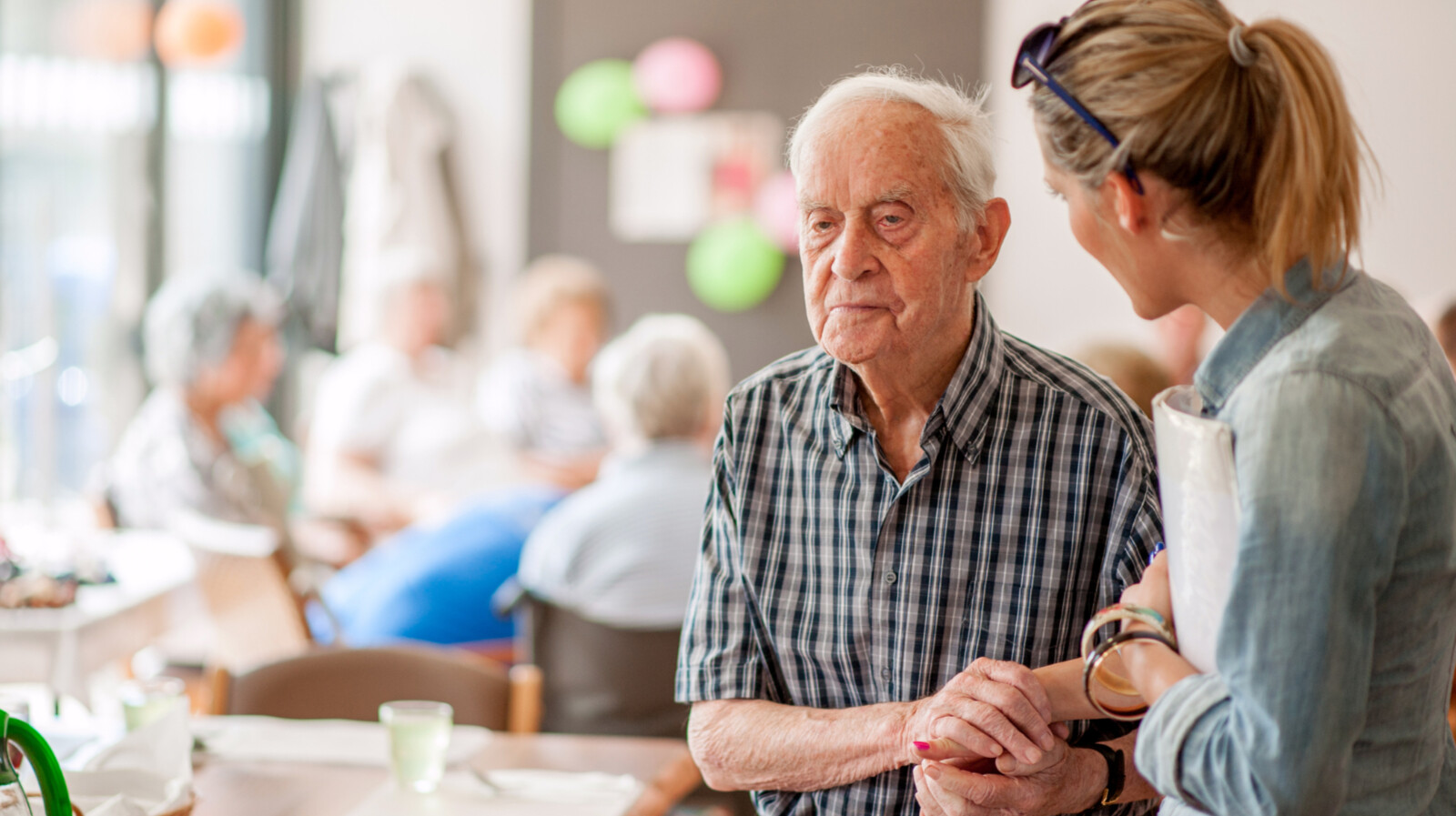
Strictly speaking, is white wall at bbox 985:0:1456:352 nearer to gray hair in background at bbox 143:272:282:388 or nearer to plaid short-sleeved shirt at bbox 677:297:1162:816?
gray hair in background at bbox 143:272:282:388

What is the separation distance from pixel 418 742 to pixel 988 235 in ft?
2.97

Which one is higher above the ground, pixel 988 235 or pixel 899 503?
pixel 988 235

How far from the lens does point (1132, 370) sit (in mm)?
2852

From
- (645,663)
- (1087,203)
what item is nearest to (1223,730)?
(1087,203)

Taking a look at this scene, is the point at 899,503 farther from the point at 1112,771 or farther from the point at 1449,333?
the point at 1449,333

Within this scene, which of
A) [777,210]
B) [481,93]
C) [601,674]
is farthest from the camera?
[481,93]

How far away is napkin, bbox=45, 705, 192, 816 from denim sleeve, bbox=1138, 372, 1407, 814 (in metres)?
1.14

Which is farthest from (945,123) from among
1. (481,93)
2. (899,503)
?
(481,93)

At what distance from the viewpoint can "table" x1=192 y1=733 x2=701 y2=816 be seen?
1.56 metres

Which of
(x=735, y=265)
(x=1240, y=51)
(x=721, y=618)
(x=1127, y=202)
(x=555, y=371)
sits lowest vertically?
(x=555, y=371)

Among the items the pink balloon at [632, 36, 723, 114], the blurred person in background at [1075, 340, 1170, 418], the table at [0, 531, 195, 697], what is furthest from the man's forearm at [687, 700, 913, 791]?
the pink balloon at [632, 36, 723, 114]

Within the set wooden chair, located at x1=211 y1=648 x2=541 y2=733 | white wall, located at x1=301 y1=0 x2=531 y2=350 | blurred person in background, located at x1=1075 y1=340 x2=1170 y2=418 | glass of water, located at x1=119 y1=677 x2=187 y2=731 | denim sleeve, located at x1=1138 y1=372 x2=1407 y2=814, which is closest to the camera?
denim sleeve, located at x1=1138 y1=372 x2=1407 y2=814

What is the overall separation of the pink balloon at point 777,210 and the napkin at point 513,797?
4.11 meters

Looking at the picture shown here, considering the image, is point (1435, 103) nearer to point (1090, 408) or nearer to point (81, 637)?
point (1090, 408)
